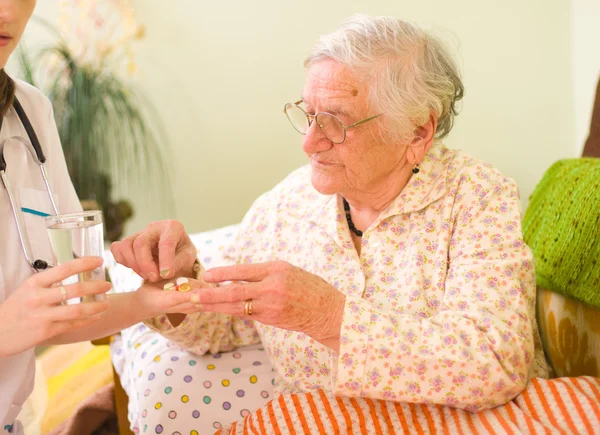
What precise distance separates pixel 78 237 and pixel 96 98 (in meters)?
1.83

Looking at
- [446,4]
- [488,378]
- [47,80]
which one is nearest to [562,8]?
[446,4]

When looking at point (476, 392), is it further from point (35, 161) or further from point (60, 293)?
point (35, 161)

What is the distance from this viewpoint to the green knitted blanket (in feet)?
5.24

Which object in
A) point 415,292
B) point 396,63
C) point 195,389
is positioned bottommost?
point 195,389

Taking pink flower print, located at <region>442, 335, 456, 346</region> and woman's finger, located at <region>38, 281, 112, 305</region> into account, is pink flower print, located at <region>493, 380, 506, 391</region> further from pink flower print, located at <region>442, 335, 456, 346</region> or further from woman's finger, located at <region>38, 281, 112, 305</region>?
woman's finger, located at <region>38, 281, 112, 305</region>

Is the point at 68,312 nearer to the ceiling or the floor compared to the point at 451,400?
nearer to the ceiling

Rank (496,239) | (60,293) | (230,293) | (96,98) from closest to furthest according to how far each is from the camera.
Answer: (60,293), (230,293), (496,239), (96,98)

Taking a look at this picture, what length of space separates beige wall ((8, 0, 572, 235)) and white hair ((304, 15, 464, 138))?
4.11 feet

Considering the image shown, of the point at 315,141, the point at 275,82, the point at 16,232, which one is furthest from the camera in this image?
the point at 275,82

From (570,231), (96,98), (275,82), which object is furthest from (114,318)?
(275,82)

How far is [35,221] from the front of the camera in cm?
137

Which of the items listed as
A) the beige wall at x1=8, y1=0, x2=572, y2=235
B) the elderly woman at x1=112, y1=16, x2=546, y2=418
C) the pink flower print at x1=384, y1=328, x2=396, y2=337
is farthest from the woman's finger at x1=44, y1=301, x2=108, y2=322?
the beige wall at x1=8, y1=0, x2=572, y2=235

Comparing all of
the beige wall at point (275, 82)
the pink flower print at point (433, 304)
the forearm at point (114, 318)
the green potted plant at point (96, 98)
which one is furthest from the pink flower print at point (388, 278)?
the green potted plant at point (96, 98)

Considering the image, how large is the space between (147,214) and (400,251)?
2.05 m
